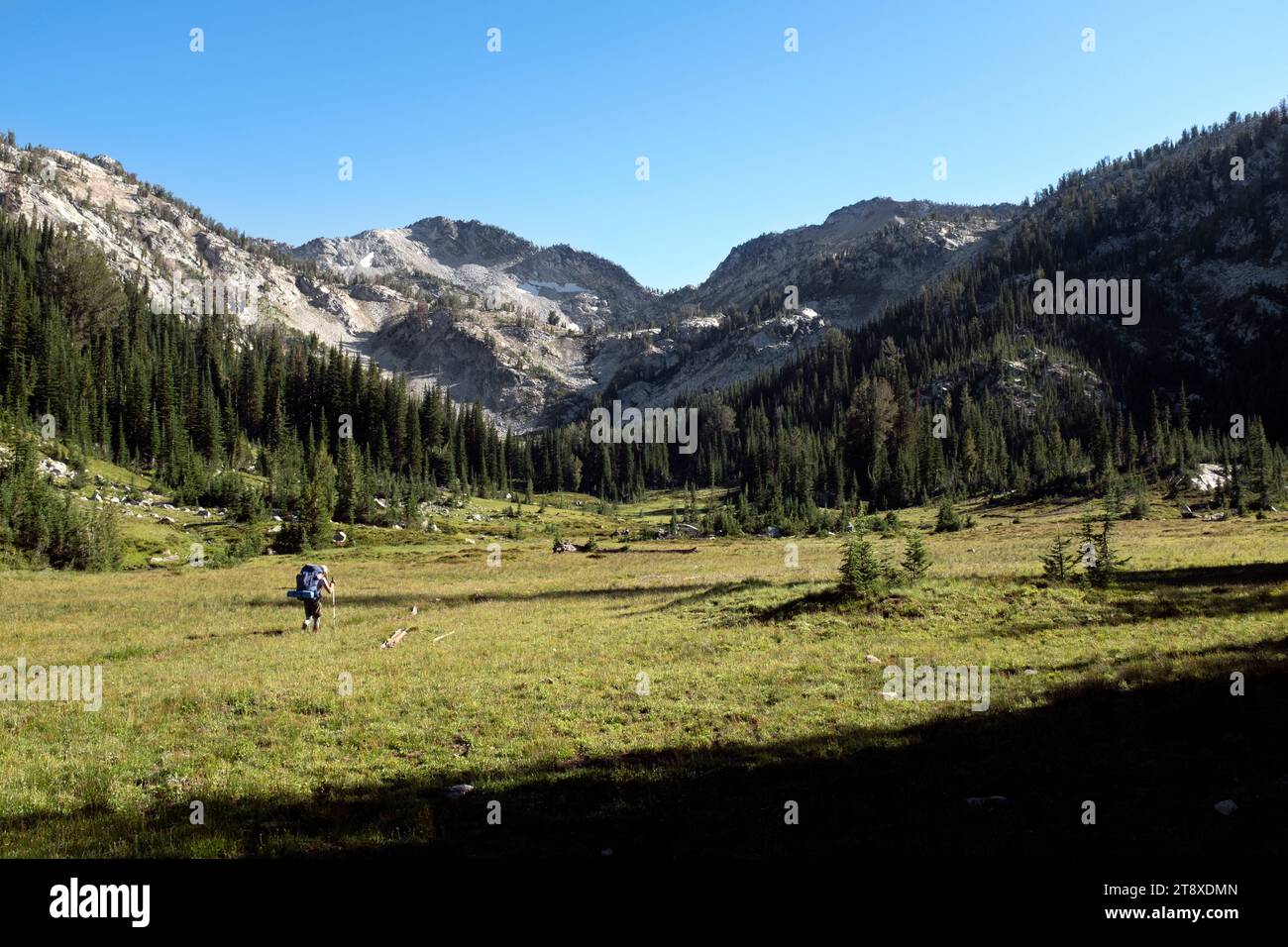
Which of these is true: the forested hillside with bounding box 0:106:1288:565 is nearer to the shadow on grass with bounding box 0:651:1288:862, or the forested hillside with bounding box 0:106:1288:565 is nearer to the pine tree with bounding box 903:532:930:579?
the shadow on grass with bounding box 0:651:1288:862

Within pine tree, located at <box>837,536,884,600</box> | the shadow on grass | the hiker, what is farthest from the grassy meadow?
pine tree, located at <box>837,536,884,600</box>

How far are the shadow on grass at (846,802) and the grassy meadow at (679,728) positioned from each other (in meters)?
0.06

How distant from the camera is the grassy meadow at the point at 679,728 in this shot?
926 centimetres

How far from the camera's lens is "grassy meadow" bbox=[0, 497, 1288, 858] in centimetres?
926

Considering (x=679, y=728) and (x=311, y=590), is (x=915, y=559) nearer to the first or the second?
(x=679, y=728)

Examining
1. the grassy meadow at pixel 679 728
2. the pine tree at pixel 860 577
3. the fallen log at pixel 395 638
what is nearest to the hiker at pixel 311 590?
the grassy meadow at pixel 679 728

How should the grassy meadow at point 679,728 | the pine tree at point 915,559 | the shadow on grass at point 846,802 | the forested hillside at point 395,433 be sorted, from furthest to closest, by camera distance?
the forested hillside at point 395,433
the pine tree at point 915,559
the grassy meadow at point 679,728
the shadow on grass at point 846,802

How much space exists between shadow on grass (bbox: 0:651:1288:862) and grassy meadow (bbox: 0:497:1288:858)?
0.06 meters

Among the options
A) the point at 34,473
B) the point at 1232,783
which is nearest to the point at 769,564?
the point at 1232,783

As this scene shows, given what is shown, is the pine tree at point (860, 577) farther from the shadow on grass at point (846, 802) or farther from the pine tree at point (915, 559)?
the shadow on grass at point (846, 802)

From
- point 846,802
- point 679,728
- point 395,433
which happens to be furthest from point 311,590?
point 395,433
